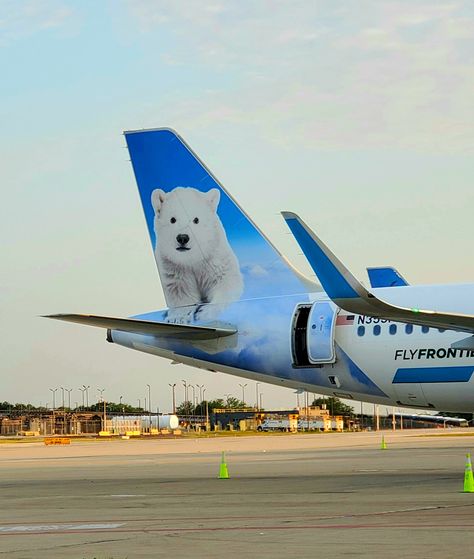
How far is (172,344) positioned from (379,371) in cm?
640

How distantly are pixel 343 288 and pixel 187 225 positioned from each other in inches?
453

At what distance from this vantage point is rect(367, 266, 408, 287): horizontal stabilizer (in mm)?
39719

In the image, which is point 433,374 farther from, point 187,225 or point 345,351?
point 187,225

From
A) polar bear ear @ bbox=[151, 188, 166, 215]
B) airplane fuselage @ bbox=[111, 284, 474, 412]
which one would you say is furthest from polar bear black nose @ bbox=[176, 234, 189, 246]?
airplane fuselage @ bbox=[111, 284, 474, 412]

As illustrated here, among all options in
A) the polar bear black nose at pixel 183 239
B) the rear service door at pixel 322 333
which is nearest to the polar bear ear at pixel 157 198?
the polar bear black nose at pixel 183 239

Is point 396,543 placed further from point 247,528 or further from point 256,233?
point 256,233

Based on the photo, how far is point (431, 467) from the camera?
36.7 m

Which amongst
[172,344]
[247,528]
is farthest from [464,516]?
[172,344]

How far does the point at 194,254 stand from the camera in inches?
1403

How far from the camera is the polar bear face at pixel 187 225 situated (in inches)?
1390

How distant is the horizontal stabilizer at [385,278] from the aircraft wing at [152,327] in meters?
8.11

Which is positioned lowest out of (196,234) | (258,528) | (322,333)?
(258,528)

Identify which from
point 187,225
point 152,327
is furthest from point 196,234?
point 152,327

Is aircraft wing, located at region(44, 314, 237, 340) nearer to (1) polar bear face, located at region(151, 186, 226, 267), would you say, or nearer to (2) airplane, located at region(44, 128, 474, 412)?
(2) airplane, located at region(44, 128, 474, 412)
